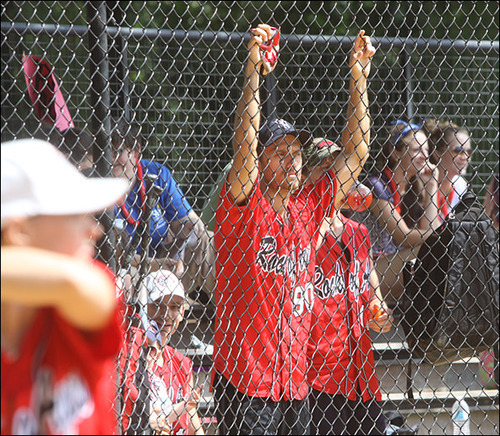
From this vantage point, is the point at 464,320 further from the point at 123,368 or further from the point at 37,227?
the point at 37,227

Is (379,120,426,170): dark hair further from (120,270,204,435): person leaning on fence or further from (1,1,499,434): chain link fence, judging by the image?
(120,270,204,435): person leaning on fence

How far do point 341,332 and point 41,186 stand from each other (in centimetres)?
233

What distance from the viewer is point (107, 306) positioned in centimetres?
141

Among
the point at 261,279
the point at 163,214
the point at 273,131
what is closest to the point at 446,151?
the point at 273,131

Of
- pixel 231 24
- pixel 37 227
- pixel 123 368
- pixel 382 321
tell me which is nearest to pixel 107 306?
pixel 37 227

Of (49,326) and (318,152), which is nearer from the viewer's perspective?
(49,326)

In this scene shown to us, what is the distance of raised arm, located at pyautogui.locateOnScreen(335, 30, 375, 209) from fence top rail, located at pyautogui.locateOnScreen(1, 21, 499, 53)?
208 mm

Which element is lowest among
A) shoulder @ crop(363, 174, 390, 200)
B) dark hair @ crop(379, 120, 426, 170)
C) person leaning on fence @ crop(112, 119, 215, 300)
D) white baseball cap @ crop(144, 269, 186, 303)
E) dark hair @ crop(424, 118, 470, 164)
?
white baseball cap @ crop(144, 269, 186, 303)

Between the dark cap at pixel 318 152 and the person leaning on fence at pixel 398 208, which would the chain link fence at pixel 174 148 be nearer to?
the person leaning on fence at pixel 398 208

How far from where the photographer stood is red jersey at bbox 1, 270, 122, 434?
147 cm

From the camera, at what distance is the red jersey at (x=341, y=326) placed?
138 inches

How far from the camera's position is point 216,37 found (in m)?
3.57

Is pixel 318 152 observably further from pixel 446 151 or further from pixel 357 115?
pixel 446 151

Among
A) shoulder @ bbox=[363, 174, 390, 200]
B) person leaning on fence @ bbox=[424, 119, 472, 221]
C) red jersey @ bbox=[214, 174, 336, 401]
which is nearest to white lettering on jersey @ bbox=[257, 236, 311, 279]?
red jersey @ bbox=[214, 174, 336, 401]
